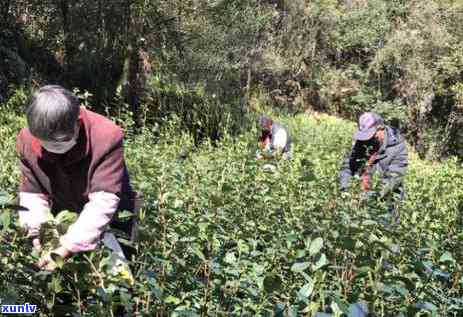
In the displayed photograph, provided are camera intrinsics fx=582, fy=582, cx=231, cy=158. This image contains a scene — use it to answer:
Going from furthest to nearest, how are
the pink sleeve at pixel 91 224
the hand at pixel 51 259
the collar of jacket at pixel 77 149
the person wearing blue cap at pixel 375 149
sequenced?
the person wearing blue cap at pixel 375 149 < the collar of jacket at pixel 77 149 < the pink sleeve at pixel 91 224 < the hand at pixel 51 259

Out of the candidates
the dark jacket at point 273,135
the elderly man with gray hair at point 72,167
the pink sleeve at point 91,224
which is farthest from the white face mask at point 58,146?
the dark jacket at point 273,135

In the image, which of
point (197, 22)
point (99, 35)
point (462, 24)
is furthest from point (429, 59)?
point (99, 35)

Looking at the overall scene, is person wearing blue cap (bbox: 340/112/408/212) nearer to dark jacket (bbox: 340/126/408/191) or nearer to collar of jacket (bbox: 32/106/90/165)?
dark jacket (bbox: 340/126/408/191)

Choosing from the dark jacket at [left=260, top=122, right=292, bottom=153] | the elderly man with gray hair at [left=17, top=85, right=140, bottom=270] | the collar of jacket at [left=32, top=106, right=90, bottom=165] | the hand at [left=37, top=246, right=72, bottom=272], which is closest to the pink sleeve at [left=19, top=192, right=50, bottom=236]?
the elderly man with gray hair at [left=17, top=85, right=140, bottom=270]

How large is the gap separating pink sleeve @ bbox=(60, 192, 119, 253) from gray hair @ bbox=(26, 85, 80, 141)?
13.2 inches

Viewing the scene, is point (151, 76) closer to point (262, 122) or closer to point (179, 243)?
point (262, 122)

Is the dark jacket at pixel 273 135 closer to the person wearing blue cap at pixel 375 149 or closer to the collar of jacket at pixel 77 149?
the person wearing blue cap at pixel 375 149

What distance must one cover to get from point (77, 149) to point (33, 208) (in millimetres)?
338

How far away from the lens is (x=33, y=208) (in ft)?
8.10

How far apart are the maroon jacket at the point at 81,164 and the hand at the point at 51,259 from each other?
1.79ft

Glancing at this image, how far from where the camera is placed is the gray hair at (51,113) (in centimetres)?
206

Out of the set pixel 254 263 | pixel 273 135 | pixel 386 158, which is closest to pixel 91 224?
pixel 254 263

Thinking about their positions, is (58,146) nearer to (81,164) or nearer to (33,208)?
(81,164)

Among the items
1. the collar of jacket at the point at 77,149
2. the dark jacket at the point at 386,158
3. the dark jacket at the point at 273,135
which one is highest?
the collar of jacket at the point at 77,149
